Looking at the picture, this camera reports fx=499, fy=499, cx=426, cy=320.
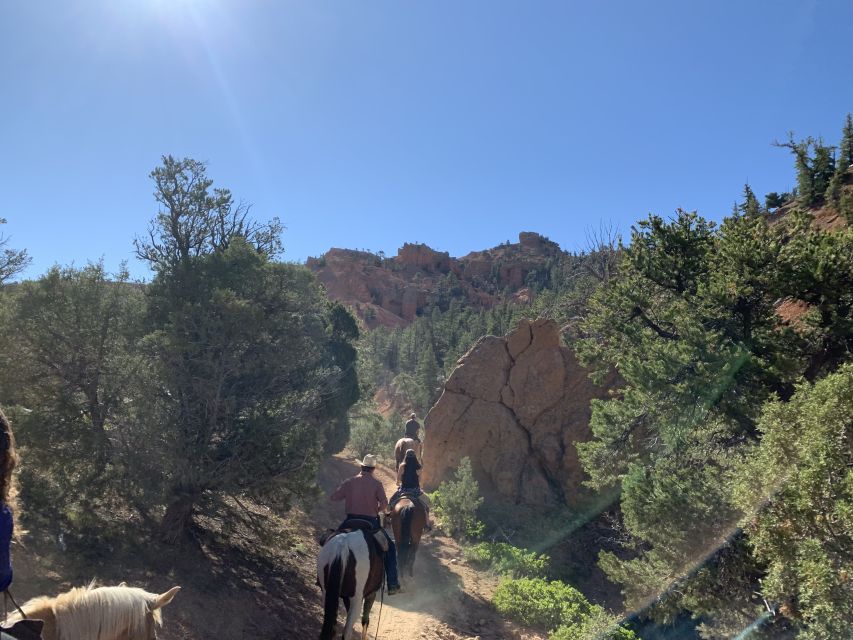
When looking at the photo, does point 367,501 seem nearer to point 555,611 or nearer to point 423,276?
point 555,611

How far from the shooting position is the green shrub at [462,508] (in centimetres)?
1370

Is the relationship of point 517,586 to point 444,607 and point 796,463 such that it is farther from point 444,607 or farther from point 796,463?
point 796,463

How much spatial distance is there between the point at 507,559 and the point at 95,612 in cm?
1061

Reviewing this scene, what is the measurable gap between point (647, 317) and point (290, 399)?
289 inches

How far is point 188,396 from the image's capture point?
7688 millimetres

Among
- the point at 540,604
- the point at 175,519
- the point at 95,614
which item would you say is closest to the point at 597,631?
the point at 540,604

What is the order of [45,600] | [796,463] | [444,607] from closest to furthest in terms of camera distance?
[45,600] < [796,463] < [444,607]

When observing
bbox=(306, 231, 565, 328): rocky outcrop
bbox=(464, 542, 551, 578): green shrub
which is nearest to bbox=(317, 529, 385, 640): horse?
bbox=(464, 542, 551, 578): green shrub

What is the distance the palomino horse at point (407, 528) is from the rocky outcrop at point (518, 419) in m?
5.76

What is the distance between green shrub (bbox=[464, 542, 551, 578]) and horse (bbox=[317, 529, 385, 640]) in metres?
5.82

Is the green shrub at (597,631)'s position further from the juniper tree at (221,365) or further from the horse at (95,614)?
the horse at (95,614)

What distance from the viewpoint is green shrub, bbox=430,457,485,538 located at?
1370 centimetres

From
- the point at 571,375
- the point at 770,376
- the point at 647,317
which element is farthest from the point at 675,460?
the point at 571,375

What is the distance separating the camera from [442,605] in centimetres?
950
